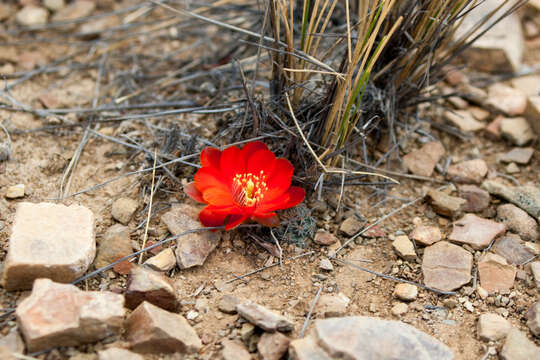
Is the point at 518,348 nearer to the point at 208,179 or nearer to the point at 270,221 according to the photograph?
the point at 270,221

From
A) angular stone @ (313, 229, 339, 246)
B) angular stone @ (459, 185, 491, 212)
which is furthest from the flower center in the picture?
angular stone @ (459, 185, 491, 212)

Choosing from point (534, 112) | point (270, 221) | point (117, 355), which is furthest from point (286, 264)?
point (534, 112)

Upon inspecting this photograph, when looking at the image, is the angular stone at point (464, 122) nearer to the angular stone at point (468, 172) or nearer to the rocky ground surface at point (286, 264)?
the rocky ground surface at point (286, 264)

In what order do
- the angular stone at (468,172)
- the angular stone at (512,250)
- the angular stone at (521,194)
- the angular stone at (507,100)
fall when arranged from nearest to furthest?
the angular stone at (512,250), the angular stone at (521,194), the angular stone at (468,172), the angular stone at (507,100)

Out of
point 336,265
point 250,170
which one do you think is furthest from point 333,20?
point 336,265

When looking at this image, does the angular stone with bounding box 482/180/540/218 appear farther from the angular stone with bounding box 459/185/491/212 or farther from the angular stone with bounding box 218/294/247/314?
the angular stone with bounding box 218/294/247/314

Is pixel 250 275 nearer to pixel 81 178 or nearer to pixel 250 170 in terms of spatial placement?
pixel 250 170

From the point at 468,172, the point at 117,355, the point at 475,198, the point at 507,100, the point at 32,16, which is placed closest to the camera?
the point at 117,355

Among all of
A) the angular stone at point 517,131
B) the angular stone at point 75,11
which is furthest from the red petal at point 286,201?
the angular stone at point 75,11
